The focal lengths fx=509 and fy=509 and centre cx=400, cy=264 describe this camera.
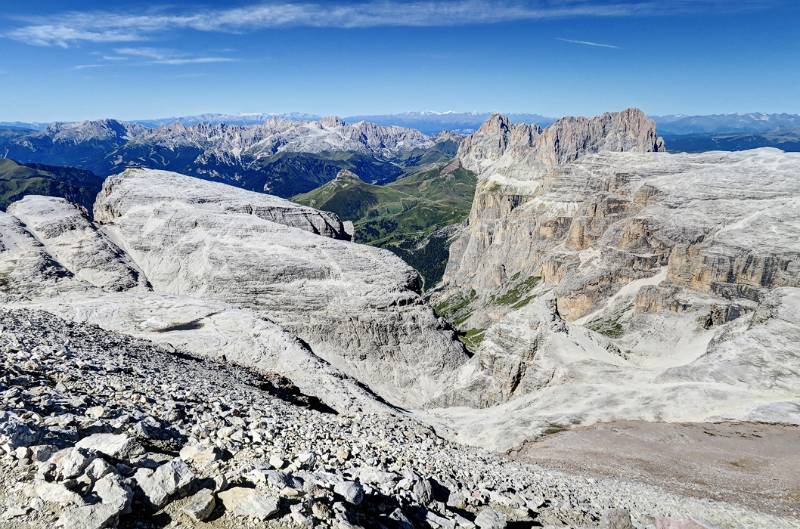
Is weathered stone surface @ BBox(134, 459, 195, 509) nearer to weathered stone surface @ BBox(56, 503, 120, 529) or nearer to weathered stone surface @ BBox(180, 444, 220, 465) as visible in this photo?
weathered stone surface @ BBox(56, 503, 120, 529)

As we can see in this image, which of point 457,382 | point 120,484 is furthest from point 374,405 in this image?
point 120,484

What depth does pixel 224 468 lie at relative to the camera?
19656 millimetres

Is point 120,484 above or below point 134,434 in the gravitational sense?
above

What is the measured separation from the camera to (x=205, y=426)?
26547 mm

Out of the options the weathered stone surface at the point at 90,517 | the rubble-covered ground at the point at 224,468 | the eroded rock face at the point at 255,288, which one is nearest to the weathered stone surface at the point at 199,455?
the rubble-covered ground at the point at 224,468

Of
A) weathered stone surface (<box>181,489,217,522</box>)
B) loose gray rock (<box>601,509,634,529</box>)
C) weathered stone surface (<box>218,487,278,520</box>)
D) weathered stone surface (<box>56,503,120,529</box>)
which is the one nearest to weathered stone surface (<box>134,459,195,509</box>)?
weathered stone surface (<box>181,489,217,522</box>)

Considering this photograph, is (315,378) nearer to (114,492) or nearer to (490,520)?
(490,520)

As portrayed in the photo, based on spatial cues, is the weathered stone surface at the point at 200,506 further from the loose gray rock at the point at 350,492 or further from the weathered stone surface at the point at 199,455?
the loose gray rock at the point at 350,492

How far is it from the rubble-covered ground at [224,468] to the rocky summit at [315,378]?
0.38 ft

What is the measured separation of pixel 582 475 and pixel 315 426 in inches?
811

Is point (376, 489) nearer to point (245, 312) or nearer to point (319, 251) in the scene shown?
point (245, 312)

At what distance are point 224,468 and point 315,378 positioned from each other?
180ft

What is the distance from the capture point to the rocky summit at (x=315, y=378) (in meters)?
17.8

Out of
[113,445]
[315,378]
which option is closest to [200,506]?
[113,445]
